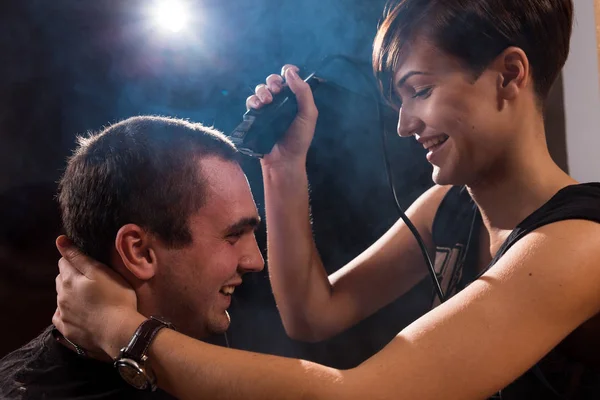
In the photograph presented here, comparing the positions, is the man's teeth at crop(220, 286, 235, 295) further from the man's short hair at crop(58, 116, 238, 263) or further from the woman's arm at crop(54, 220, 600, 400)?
the woman's arm at crop(54, 220, 600, 400)

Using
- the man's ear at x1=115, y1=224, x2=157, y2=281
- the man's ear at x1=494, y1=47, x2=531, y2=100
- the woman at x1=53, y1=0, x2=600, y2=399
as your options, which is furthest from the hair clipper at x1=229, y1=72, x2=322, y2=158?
the man's ear at x1=494, y1=47, x2=531, y2=100

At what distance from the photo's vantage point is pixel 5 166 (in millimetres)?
1955

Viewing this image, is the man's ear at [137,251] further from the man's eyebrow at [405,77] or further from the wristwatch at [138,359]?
the man's eyebrow at [405,77]

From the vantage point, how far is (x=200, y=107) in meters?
2.06

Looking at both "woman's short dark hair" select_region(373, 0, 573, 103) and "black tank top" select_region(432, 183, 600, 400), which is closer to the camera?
"black tank top" select_region(432, 183, 600, 400)

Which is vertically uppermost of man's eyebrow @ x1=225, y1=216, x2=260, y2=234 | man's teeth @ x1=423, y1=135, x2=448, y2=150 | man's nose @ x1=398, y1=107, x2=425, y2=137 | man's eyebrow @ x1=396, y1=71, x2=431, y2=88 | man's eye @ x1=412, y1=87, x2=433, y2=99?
man's eyebrow @ x1=396, y1=71, x2=431, y2=88

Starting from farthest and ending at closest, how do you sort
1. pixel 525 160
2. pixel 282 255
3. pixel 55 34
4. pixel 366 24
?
pixel 366 24 < pixel 55 34 < pixel 282 255 < pixel 525 160

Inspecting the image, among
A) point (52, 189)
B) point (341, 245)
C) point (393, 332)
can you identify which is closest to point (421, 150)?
point (341, 245)

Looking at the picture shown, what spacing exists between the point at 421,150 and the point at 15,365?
133cm

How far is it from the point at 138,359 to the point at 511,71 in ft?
2.63

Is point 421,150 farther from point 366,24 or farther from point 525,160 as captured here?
point 525,160

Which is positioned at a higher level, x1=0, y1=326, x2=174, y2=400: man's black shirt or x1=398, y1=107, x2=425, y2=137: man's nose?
x1=398, y1=107, x2=425, y2=137: man's nose

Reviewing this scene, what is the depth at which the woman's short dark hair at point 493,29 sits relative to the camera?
3.76 feet

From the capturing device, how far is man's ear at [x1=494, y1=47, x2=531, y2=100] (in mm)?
1145
